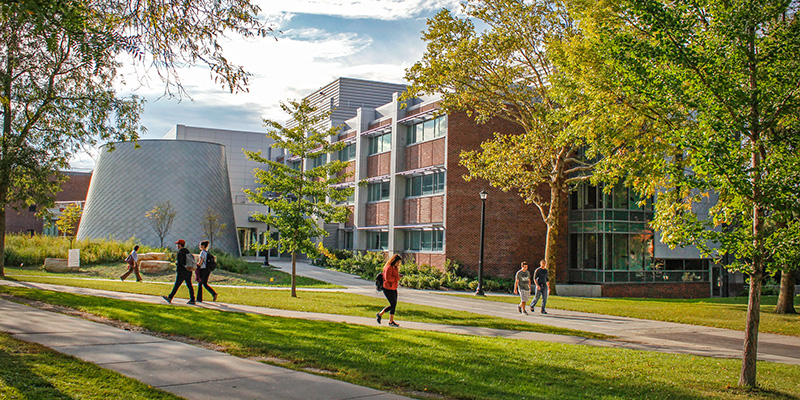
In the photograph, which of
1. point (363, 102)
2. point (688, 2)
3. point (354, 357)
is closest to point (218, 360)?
point (354, 357)

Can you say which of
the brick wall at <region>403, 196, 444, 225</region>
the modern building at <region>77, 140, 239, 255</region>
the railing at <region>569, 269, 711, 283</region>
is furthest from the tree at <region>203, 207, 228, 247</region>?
the railing at <region>569, 269, 711, 283</region>

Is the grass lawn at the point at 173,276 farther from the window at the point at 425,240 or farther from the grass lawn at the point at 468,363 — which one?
the grass lawn at the point at 468,363

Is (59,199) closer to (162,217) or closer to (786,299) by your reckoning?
(162,217)

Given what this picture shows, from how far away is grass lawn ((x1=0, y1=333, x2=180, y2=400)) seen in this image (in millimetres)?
5512

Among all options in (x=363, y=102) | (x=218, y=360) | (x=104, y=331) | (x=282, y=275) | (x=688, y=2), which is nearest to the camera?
(x=218, y=360)

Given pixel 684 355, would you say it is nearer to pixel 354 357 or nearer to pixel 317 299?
pixel 354 357

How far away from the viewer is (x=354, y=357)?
8.44m

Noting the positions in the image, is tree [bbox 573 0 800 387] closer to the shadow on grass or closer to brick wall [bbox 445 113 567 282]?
the shadow on grass

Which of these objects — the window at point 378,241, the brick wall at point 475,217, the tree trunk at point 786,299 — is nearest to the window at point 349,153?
the window at point 378,241

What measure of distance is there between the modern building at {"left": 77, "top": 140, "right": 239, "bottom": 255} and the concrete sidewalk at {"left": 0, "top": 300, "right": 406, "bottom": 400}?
3686 centimetres

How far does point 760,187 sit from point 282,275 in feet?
88.2

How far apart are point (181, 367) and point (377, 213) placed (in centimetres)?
3396

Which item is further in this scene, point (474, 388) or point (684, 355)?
point (684, 355)

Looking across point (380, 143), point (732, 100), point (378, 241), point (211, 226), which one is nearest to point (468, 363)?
point (732, 100)
